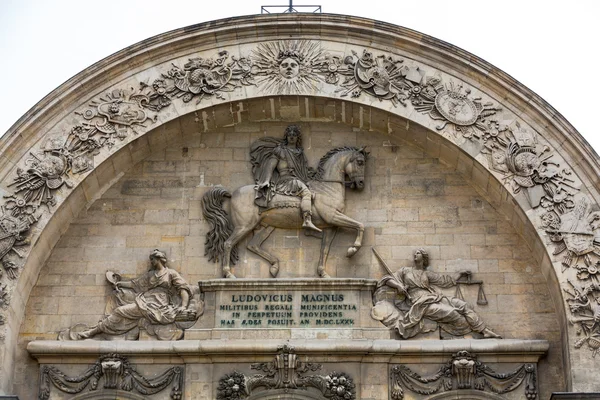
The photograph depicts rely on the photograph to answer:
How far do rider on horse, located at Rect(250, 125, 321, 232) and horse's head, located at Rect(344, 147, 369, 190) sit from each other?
569 millimetres

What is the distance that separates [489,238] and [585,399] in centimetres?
295

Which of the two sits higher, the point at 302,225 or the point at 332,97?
the point at 332,97

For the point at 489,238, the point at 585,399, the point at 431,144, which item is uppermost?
the point at 431,144

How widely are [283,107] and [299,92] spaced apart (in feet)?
1.35

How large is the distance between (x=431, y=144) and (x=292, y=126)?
2.09 meters

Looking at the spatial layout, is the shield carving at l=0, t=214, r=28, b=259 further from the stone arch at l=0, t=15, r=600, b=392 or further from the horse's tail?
the horse's tail

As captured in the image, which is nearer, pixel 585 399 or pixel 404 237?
pixel 585 399

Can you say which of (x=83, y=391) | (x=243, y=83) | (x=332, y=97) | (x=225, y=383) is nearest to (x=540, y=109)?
(x=332, y=97)

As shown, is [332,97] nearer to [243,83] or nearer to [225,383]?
[243,83]

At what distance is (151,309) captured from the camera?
19.9 meters

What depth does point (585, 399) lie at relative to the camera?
18562mm

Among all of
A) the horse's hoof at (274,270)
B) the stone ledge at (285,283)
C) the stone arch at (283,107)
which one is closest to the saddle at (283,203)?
the horse's hoof at (274,270)

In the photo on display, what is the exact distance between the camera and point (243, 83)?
20.9m

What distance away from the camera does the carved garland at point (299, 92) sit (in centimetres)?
1984
